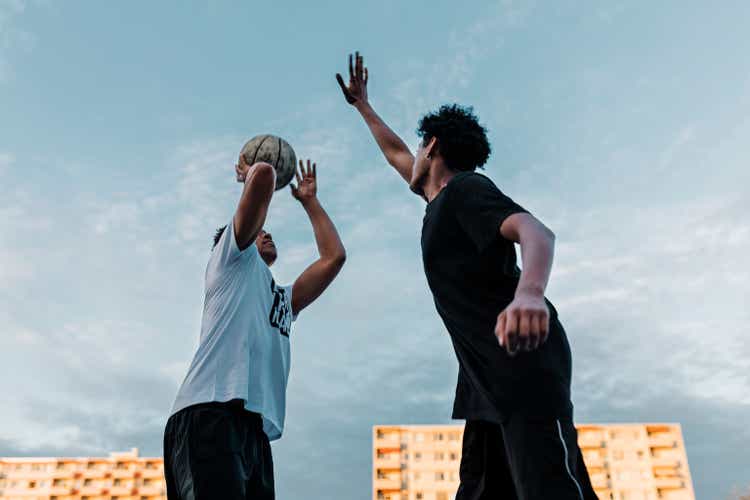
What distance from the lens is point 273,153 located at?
5.50 meters

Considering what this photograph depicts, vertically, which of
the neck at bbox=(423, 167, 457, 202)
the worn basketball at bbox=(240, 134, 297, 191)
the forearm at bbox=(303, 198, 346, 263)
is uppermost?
the worn basketball at bbox=(240, 134, 297, 191)

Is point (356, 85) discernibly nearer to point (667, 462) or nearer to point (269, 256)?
point (269, 256)

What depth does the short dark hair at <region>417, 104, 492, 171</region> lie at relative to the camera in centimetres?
343

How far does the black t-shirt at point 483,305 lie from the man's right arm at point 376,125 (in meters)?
1.46

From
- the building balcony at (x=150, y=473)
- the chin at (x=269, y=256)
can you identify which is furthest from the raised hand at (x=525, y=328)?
the building balcony at (x=150, y=473)

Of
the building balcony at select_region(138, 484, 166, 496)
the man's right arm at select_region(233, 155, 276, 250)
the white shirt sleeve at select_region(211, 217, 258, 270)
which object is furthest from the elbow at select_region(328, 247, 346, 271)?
the building balcony at select_region(138, 484, 166, 496)

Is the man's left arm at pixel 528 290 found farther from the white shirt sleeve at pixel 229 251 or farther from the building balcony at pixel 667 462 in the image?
the building balcony at pixel 667 462

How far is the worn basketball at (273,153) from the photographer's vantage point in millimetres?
5488

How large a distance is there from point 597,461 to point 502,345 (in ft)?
297

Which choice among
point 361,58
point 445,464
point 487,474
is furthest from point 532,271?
point 445,464

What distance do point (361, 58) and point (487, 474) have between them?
3.70 meters

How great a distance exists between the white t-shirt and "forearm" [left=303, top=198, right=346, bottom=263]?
38.1 inches

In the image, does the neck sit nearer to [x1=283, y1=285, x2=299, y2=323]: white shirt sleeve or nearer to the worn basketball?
[x1=283, y1=285, x2=299, y2=323]: white shirt sleeve

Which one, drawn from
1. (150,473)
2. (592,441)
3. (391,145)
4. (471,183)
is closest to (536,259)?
(471,183)
